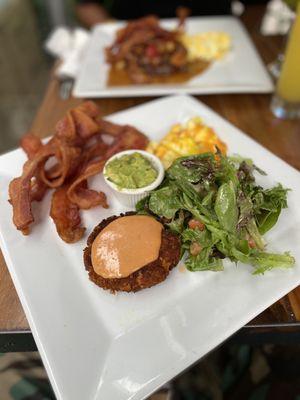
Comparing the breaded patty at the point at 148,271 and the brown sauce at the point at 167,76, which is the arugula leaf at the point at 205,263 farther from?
the brown sauce at the point at 167,76

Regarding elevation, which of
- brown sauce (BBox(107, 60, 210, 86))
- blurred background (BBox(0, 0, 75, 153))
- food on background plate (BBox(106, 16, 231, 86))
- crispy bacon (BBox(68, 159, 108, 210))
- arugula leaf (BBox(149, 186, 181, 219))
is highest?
food on background plate (BBox(106, 16, 231, 86))

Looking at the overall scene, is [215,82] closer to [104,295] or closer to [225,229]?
[225,229]

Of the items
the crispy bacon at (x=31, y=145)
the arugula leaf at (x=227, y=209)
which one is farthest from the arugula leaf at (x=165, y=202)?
the crispy bacon at (x=31, y=145)

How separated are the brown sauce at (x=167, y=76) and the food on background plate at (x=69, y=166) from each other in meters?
0.59

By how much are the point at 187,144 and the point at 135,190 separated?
360 mm

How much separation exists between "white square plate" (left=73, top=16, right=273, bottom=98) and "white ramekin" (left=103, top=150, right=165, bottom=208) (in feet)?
2.45

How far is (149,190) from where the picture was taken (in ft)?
4.48

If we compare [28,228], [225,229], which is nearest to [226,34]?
[225,229]

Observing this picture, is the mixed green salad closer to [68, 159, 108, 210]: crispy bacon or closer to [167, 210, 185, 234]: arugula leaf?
[167, 210, 185, 234]: arugula leaf

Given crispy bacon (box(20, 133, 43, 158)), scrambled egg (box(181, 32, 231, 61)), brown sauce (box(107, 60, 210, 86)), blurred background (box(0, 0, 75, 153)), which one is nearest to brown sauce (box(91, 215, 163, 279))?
crispy bacon (box(20, 133, 43, 158))

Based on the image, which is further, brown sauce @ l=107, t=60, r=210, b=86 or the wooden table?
brown sauce @ l=107, t=60, r=210, b=86

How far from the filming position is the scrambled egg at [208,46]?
2.40 metres

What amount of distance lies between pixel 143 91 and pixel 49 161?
80 cm

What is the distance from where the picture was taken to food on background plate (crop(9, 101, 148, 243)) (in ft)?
4.36
